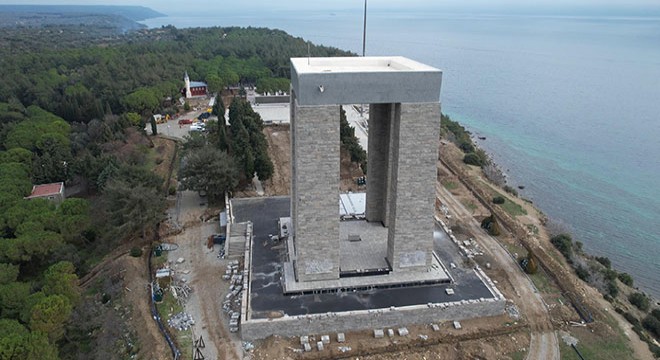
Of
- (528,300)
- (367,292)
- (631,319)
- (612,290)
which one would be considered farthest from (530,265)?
(367,292)

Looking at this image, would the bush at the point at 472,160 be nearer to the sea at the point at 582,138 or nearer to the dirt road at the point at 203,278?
the sea at the point at 582,138

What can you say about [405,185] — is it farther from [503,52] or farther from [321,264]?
[503,52]

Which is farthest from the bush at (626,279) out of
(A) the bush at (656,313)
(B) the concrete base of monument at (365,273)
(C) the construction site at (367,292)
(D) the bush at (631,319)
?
(B) the concrete base of monument at (365,273)

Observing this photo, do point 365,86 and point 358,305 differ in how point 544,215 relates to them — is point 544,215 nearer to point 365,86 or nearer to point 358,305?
point 358,305

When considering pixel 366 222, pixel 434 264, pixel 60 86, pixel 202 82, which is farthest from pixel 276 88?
pixel 434 264

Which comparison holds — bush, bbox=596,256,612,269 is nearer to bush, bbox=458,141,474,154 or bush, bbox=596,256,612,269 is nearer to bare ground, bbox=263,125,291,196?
bush, bbox=458,141,474,154

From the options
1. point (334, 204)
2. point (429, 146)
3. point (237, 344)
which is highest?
point (429, 146)
